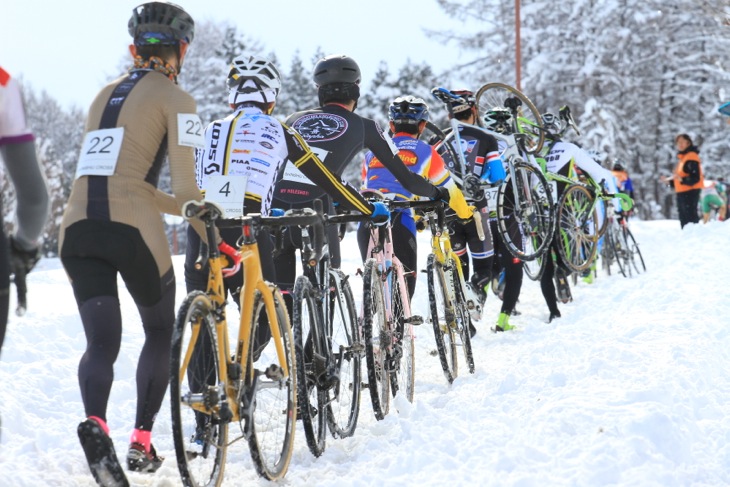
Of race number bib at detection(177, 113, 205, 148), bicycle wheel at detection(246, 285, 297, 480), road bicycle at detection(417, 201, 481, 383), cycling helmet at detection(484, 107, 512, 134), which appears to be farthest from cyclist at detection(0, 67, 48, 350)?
cycling helmet at detection(484, 107, 512, 134)

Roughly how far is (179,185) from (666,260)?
12.8 m

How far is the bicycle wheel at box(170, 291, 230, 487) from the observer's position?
336 centimetres

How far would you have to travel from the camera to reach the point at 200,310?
355 centimetres

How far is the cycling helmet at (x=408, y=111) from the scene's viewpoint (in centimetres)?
693

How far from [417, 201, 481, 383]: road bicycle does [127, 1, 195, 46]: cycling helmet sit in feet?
8.61

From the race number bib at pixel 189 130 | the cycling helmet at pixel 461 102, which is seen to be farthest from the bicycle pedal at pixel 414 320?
the cycling helmet at pixel 461 102

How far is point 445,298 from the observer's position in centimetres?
645

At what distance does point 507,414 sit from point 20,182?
284cm

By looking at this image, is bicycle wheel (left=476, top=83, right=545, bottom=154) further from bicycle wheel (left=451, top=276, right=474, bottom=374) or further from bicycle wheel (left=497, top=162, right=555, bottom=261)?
bicycle wheel (left=451, top=276, right=474, bottom=374)

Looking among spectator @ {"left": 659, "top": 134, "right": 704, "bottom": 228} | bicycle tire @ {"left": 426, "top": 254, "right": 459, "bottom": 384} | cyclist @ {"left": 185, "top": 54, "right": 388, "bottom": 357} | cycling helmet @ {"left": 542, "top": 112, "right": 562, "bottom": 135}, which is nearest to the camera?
cyclist @ {"left": 185, "top": 54, "right": 388, "bottom": 357}

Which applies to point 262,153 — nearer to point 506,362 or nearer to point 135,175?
point 135,175

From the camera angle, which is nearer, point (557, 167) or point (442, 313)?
point (442, 313)

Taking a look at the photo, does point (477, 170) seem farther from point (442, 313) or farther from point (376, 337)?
point (376, 337)

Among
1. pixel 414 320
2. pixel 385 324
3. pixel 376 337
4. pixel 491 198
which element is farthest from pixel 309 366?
pixel 491 198
